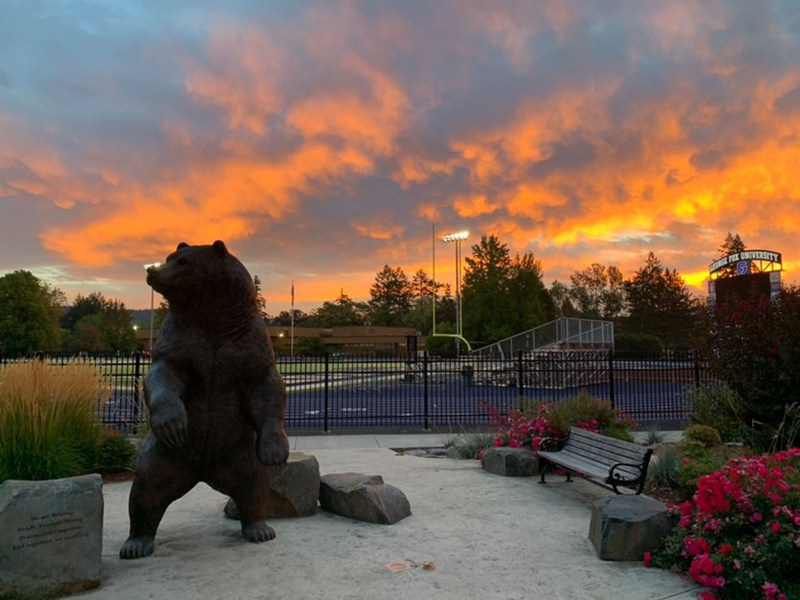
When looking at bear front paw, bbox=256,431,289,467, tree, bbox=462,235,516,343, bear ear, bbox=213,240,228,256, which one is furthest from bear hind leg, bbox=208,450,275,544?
tree, bbox=462,235,516,343

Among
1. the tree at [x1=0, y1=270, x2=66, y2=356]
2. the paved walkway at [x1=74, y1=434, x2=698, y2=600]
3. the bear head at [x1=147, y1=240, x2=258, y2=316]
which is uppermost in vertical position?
the tree at [x1=0, y1=270, x2=66, y2=356]

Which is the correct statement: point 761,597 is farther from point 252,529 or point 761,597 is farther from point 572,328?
point 572,328

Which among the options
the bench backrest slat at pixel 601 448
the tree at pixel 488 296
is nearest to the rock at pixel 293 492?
the bench backrest slat at pixel 601 448

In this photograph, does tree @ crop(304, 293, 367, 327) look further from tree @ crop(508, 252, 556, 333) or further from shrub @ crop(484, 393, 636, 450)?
shrub @ crop(484, 393, 636, 450)

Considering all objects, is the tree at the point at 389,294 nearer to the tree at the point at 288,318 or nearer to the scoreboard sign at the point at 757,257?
the tree at the point at 288,318

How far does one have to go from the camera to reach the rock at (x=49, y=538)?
3.47m

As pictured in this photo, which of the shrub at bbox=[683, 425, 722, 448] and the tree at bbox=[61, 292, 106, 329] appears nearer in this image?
the shrub at bbox=[683, 425, 722, 448]

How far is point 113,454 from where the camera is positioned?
7.12 m

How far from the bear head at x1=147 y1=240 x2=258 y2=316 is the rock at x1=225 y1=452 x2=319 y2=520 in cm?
179

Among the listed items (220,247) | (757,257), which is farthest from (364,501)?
(757,257)

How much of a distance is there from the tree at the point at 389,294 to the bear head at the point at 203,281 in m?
90.3

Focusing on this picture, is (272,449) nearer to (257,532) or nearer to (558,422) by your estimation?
(257,532)

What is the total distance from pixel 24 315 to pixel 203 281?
169ft

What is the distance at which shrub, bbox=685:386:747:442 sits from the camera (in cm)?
809
